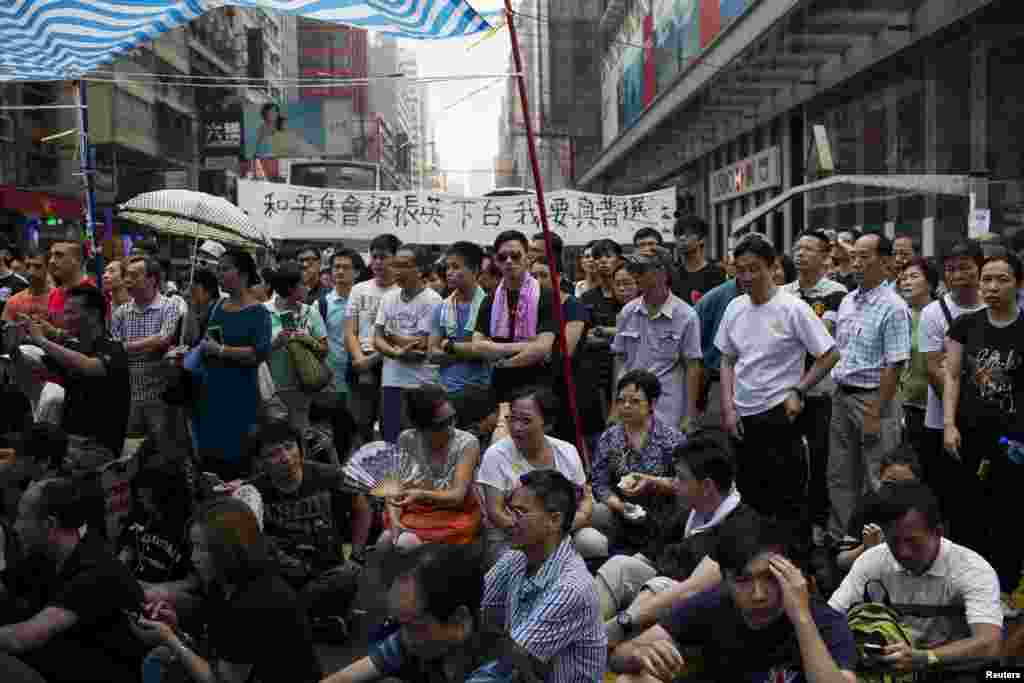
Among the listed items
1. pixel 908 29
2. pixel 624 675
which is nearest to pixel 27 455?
pixel 624 675

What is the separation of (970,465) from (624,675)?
10.1ft

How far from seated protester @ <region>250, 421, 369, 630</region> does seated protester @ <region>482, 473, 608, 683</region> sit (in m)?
1.83

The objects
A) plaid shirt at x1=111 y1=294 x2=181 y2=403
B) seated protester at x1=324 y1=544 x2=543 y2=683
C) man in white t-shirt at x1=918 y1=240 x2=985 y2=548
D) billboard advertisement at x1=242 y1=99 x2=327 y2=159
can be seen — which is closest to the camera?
seated protester at x1=324 y1=544 x2=543 y2=683

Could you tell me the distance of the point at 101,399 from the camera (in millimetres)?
6609

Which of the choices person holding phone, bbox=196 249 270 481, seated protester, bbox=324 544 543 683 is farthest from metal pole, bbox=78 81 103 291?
seated protester, bbox=324 544 543 683

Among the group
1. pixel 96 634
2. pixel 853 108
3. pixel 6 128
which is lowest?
pixel 96 634

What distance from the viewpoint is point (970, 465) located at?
19.5 ft

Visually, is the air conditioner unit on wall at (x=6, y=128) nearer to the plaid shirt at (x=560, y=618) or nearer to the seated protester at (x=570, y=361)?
the seated protester at (x=570, y=361)

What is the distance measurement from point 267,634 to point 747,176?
2424 centimetres

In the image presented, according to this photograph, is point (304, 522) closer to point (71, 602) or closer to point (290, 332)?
point (71, 602)

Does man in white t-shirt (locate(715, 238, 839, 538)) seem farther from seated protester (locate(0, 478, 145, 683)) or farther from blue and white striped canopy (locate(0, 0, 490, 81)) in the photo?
seated protester (locate(0, 478, 145, 683))

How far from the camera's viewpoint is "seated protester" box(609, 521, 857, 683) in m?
3.14

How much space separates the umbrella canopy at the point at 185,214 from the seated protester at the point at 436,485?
6.16 meters

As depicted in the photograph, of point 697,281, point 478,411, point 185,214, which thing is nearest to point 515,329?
point 478,411
